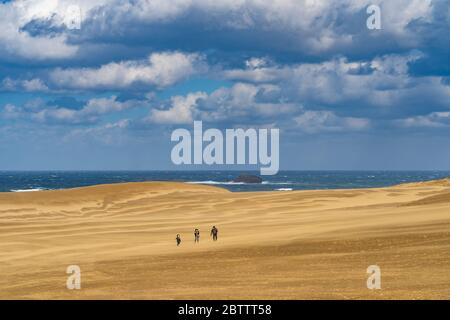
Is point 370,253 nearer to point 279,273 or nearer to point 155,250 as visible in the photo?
point 279,273

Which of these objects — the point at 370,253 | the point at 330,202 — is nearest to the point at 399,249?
the point at 370,253

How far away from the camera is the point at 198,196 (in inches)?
2714

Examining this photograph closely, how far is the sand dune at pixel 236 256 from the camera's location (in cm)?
1942

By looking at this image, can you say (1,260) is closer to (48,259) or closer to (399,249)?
(48,259)

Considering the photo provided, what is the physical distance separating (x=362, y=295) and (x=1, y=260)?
60.4ft

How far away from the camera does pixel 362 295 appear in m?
17.6

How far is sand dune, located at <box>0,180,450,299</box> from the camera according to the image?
19422 mm

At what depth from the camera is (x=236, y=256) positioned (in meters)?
26.7

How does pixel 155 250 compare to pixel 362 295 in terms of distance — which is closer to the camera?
pixel 362 295

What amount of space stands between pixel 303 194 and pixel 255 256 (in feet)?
131
